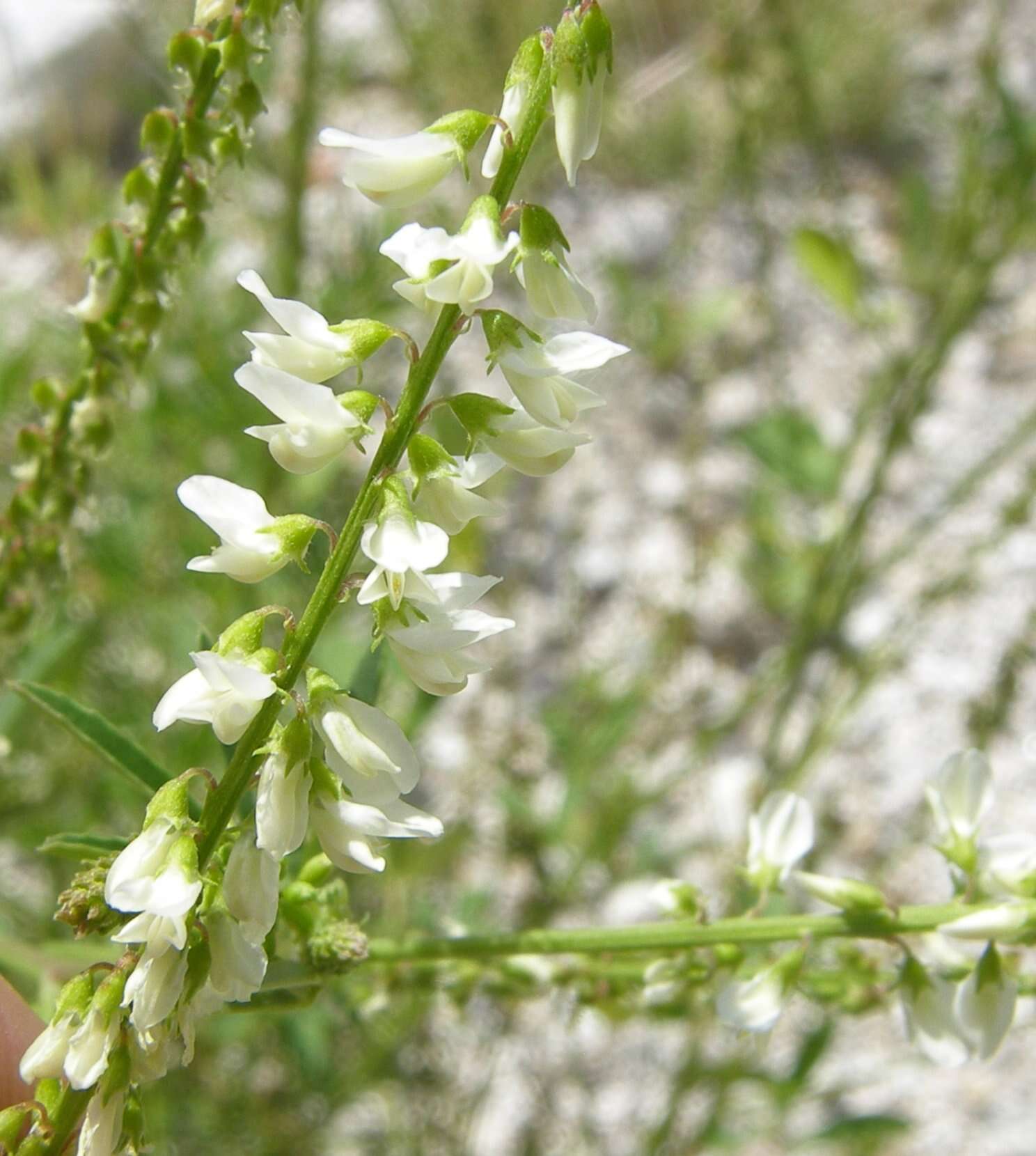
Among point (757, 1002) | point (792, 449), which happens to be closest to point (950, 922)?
point (757, 1002)

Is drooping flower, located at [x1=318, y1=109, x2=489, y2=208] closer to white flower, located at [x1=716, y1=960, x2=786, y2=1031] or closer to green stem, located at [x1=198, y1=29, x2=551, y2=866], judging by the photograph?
green stem, located at [x1=198, y1=29, x2=551, y2=866]

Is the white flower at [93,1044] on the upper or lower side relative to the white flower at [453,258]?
lower

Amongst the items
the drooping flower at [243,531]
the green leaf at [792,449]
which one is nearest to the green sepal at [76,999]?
the drooping flower at [243,531]

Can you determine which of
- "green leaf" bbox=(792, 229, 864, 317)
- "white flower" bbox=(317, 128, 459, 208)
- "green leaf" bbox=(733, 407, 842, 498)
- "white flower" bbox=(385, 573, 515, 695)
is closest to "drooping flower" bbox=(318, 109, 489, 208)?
"white flower" bbox=(317, 128, 459, 208)

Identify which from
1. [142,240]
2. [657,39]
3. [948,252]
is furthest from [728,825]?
[657,39]

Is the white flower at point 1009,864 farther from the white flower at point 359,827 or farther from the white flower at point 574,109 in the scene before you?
the white flower at point 574,109

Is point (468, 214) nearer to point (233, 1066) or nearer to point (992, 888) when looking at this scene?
point (992, 888)

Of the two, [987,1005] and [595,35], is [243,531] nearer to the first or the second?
[595,35]
